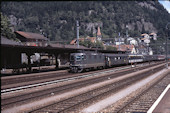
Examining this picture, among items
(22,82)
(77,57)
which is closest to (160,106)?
(22,82)

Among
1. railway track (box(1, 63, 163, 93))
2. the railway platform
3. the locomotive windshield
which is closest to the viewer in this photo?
the railway platform

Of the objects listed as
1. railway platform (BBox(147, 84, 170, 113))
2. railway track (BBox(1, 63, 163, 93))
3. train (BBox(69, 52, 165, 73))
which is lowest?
railway platform (BBox(147, 84, 170, 113))

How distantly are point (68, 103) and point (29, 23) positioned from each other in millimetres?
189334

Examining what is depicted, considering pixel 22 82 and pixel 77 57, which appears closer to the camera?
pixel 22 82

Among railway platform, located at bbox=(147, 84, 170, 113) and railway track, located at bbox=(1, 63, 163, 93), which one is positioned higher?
railway track, located at bbox=(1, 63, 163, 93)

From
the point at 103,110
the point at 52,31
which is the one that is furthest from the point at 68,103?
the point at 52,31

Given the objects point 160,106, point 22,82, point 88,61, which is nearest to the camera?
point 160,106

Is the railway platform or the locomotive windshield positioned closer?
Answer: the railway platform

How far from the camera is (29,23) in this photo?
190625mm

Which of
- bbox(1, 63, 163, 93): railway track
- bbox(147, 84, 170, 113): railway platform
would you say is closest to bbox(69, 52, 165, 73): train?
bbox(1, 63, 163, 93): railway track

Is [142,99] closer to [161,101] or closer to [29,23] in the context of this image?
→ [161,101]

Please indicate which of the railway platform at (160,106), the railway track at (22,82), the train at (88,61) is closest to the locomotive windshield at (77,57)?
the train at (88,61)

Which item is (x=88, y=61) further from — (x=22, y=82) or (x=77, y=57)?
(x=22, y=82)

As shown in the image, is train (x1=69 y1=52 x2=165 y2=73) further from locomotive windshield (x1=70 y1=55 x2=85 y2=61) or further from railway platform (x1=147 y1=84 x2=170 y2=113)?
railway platform (x1=147 y1=84 x2=170 y2=113)
